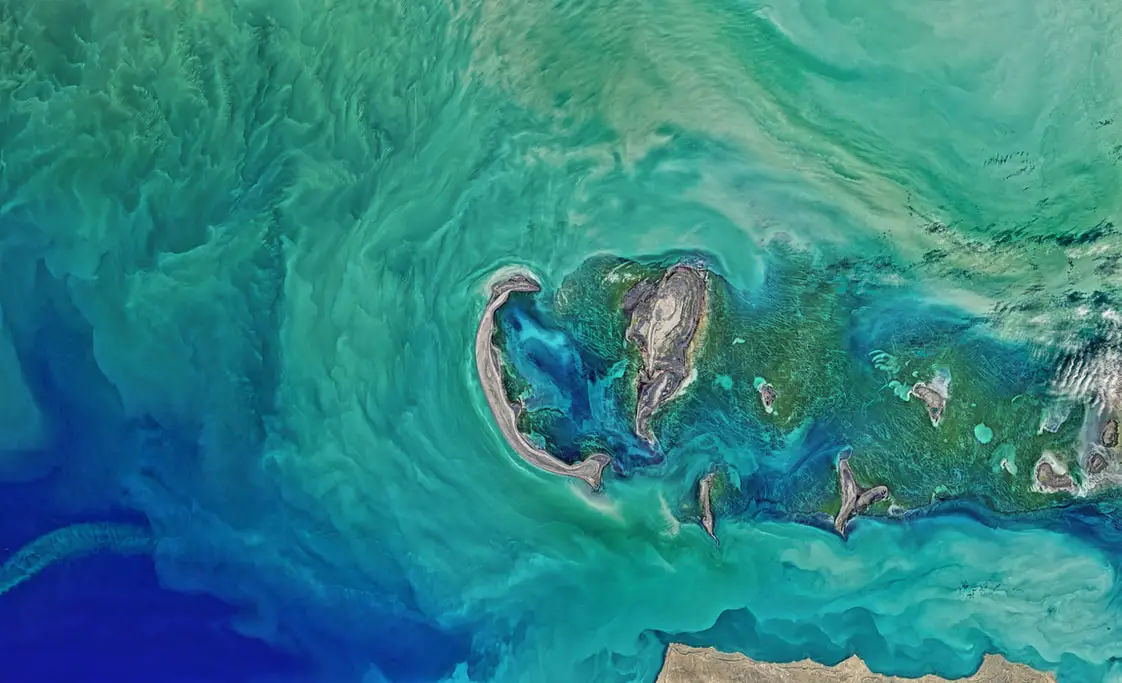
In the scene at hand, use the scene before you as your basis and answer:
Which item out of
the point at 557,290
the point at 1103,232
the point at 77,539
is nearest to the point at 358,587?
the point at 77,539

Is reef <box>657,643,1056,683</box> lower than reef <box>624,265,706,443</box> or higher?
lower

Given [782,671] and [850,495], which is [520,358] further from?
[782,671]

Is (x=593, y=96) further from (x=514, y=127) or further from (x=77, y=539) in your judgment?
(x=77, y=539)

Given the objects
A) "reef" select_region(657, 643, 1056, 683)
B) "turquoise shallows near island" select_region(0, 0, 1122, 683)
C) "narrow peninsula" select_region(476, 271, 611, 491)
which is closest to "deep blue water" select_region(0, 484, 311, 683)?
"turquoise shallows near island" select_region(0, 0, 1122, 683)

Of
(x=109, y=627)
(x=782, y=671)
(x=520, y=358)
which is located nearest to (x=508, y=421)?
(x=520, y=358)

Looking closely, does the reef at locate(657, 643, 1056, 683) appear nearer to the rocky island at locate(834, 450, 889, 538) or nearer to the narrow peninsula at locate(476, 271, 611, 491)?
the rocky island at locate(834, 450, 889, 538)

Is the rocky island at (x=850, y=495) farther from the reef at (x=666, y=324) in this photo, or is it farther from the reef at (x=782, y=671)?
the reef at (x=666, y=324)

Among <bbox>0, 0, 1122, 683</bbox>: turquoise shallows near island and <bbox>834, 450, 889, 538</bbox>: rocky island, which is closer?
<bbox>0, 0, 1122, 683</bbox>: turquoise shallows near island
